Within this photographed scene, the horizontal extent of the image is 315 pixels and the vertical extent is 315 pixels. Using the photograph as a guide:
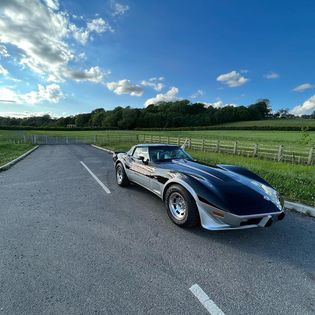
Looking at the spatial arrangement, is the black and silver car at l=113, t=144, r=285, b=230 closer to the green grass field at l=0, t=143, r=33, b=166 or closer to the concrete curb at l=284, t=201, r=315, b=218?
the concrete curb at l=284, t=201, r=315, b=218

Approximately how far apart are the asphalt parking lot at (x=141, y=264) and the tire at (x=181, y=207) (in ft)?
0.58

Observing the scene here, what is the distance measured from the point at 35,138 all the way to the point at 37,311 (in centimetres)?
2918

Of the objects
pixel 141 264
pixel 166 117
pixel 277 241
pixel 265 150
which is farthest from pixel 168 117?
pixel 141 264

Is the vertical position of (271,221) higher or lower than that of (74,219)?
higher

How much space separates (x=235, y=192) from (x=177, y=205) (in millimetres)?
1000

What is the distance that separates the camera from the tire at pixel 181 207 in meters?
3.28

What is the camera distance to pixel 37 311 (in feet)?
6.32

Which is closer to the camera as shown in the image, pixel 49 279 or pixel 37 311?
pixel 37 311

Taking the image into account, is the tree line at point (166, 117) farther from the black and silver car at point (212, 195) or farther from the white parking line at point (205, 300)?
the white parking line at point (205, 300)

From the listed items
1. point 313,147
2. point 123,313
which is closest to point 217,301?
point 123,313

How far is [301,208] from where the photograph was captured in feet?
14.4

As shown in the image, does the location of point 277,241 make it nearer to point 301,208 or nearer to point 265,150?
point 301,208

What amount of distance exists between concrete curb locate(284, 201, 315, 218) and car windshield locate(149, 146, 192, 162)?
229 cm

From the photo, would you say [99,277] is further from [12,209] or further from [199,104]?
[199,104]
